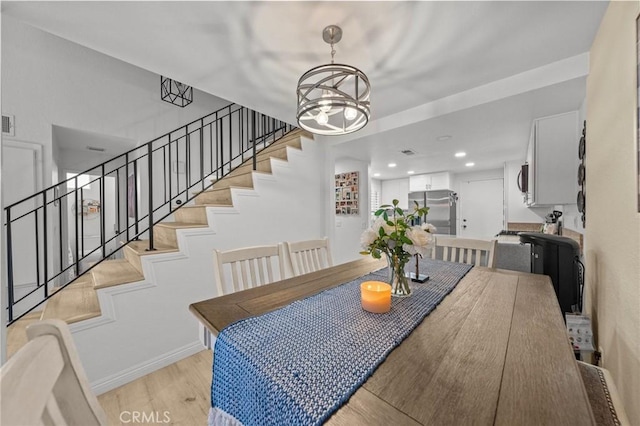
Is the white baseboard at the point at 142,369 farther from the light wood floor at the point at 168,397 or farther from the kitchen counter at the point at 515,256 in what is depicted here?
the kitchen counter at the point at 515,256

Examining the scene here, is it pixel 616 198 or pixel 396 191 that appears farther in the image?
pixel 396 191

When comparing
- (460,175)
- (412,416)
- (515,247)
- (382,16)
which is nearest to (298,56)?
(382,16)

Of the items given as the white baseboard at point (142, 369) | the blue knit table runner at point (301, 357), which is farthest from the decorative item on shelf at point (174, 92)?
the blue knit table runner at point (301, 357)

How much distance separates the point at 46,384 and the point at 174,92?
4.31 metres

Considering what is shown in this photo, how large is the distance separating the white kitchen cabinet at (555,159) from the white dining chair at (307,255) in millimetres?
2094

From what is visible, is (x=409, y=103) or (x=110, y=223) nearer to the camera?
(x=409, y=103)

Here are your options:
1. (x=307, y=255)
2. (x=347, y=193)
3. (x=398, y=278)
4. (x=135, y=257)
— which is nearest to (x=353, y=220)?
(x=347, y=193)

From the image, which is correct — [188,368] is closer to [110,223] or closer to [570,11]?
[570,11]

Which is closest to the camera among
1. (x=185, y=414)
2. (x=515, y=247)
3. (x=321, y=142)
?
(x=185, y=414)

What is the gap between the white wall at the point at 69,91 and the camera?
2.66 meters

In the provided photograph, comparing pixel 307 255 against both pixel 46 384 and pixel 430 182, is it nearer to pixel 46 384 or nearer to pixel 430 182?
pixel 46 384

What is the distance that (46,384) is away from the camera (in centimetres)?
37

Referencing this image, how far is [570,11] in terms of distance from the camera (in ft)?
4.58

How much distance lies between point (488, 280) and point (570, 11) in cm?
157
